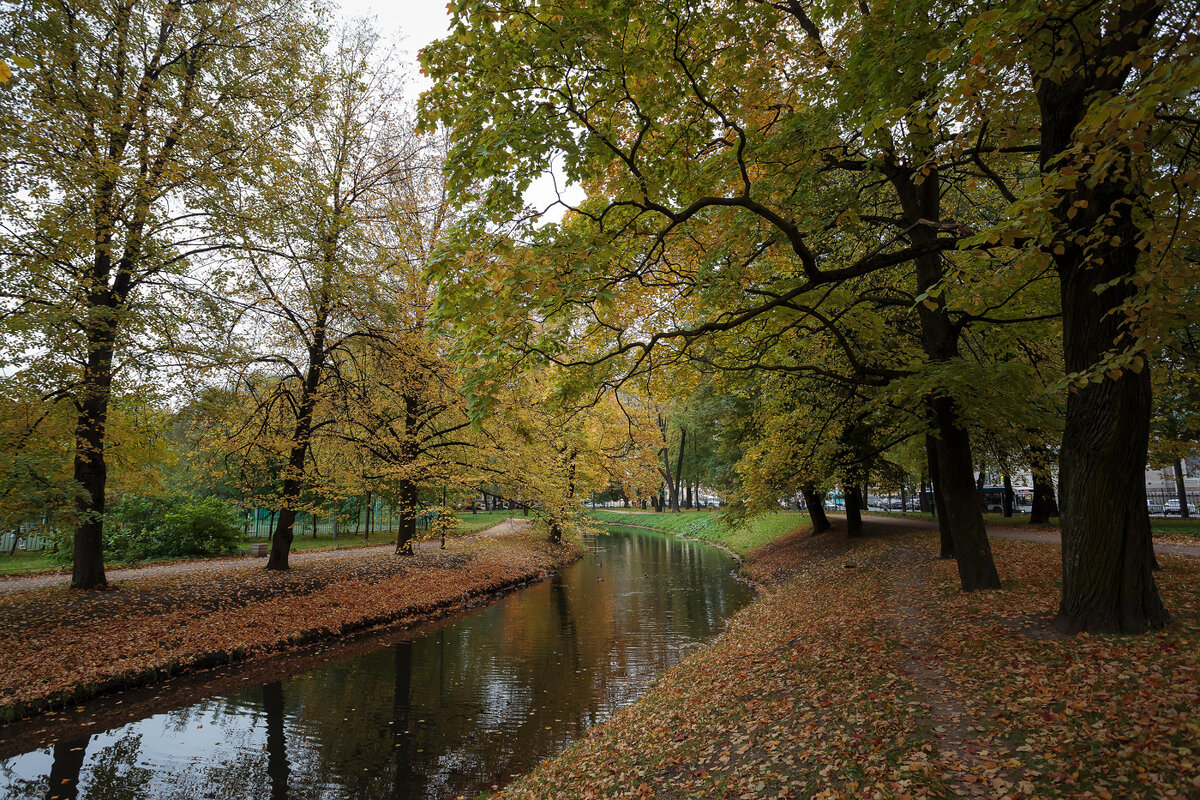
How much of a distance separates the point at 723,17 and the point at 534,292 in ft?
12.7

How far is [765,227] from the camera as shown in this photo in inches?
349

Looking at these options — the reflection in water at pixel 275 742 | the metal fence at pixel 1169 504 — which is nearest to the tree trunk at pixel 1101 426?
the reflection in water at pixel 275 742

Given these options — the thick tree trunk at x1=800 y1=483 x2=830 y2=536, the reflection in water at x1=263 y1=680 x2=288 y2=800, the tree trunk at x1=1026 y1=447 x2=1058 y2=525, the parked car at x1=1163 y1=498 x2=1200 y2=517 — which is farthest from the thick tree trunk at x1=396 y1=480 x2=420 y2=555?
the parked car at x1=1163 y1=498 x2=1200 y2=517

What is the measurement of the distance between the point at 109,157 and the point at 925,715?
48.2 feet

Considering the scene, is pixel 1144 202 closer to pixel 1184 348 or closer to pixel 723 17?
pixel 723 17

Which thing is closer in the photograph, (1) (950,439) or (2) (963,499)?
(2) (963,499)

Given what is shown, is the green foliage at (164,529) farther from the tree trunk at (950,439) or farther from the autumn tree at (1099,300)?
the autumn tree at (1099,300)

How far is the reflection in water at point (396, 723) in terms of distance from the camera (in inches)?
271

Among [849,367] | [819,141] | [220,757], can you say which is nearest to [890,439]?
[849,367]

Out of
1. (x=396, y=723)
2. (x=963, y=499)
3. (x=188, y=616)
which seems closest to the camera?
(x=396, y=723)

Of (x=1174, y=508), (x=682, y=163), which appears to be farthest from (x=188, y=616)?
(x=1174, y=508)

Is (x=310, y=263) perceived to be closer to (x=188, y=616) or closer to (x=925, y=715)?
(x=188, y=616)

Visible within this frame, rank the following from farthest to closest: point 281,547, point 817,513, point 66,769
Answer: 1. point 817,513
2. point 281,547
3. point 66,769

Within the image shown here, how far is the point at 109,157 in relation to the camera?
33.5 feet
